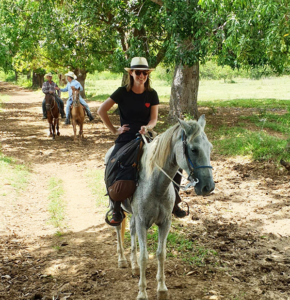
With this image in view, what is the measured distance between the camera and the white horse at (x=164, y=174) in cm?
320

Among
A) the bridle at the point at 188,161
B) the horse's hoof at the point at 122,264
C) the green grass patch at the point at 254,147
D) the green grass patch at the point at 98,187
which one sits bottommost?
the green grass patch at the point at 98,187

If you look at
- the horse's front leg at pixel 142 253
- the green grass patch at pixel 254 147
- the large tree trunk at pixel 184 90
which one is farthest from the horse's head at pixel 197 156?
the large tree trunk at pixel 184 90

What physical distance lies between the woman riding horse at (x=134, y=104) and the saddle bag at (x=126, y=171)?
0.72 feet

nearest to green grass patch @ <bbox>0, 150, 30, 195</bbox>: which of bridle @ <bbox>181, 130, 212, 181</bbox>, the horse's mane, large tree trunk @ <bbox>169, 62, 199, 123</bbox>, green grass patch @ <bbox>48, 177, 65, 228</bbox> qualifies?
green grass patch @ <bbox>48, 177, 65, 228</bbox>

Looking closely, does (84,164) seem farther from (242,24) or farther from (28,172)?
(242,24)

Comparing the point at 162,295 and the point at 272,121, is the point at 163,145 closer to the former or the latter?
the point at 162,295

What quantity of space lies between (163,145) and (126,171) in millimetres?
649

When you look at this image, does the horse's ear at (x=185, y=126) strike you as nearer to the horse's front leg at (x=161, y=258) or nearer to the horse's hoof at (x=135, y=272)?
the horse's front leg at (x=161, y=258)

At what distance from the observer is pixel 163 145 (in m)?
3.53

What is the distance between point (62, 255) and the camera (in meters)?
5.15

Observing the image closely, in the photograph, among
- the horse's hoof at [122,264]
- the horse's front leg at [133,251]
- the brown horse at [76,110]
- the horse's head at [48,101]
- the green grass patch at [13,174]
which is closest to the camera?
the horse's front leg at [133,251]

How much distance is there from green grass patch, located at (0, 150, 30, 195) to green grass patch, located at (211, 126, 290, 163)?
234 inches

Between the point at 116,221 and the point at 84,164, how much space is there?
6347 millimetres

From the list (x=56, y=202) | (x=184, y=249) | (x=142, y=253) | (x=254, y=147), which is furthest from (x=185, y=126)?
(x=254, y=147)
